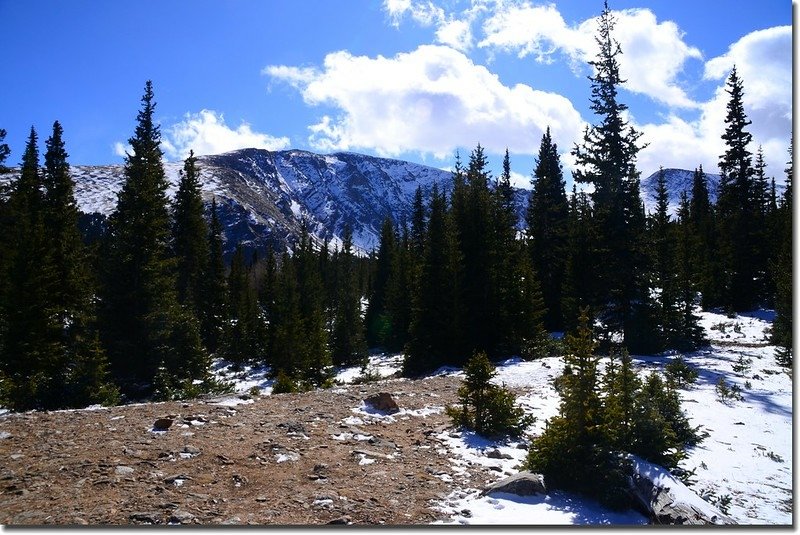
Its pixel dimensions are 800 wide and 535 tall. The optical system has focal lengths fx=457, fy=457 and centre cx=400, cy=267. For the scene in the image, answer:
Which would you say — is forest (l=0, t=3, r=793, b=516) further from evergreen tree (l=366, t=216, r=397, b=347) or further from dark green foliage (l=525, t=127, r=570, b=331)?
evergreen tree (l=366, t=216, r=397, b=347)

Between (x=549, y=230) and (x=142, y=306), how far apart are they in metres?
27.3

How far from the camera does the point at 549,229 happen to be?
34344mm

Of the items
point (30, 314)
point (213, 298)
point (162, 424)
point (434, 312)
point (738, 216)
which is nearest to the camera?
point (162, 424)

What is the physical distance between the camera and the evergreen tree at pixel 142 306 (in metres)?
20.3

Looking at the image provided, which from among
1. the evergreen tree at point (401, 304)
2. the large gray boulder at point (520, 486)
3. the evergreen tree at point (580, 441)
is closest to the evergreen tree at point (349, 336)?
the evergreen tree at point (401, 304)

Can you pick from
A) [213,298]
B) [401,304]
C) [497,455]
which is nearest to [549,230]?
[401,304]

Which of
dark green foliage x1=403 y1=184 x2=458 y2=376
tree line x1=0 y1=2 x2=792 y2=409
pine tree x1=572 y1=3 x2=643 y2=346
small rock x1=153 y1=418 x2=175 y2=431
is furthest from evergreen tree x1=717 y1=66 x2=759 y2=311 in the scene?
small rock x1=153 y1=418 x2=175 y2=431

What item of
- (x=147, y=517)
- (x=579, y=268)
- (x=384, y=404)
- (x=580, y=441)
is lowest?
(x=384, y=404)

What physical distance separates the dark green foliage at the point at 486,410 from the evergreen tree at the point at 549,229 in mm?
21443

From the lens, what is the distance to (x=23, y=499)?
5.66 meters

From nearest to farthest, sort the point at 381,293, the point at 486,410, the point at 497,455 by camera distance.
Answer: the point at 497,455 < the point at 486,410 < the point at 381,293

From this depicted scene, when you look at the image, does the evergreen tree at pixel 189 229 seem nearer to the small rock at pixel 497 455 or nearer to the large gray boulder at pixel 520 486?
the small rock at pixel 497 455

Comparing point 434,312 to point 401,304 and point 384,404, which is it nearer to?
point 384,404

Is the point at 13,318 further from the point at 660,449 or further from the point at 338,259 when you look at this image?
the point at 338,259
